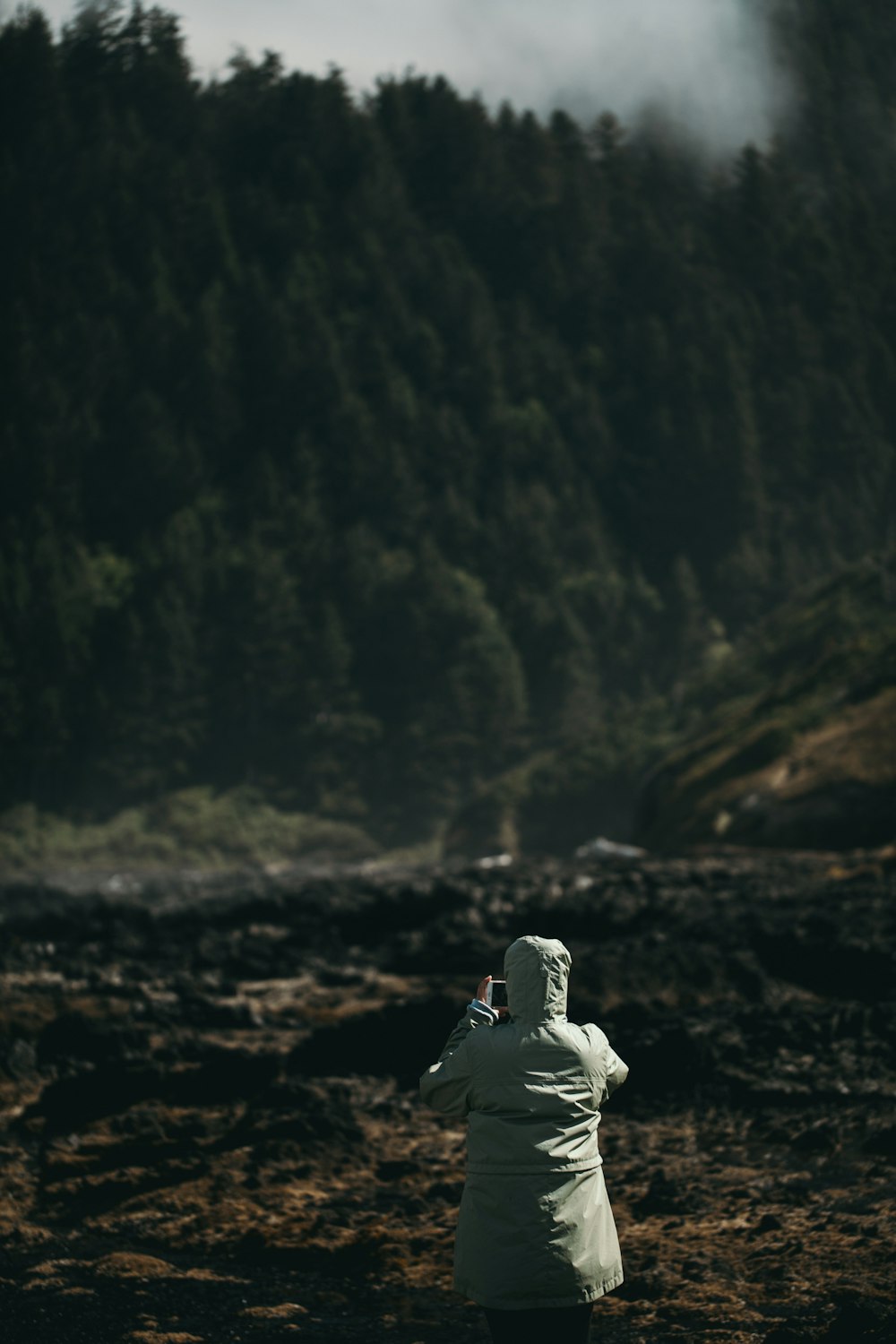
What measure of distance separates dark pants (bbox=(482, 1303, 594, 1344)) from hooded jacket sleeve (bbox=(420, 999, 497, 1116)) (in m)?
0.62

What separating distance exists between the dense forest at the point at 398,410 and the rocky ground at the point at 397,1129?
3374 cm

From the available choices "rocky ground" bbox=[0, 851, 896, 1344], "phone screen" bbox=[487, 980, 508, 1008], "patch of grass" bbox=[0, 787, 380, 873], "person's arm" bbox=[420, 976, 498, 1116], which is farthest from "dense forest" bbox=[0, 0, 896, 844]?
"person's arm" bbox=[420, 976, 498, 1116]

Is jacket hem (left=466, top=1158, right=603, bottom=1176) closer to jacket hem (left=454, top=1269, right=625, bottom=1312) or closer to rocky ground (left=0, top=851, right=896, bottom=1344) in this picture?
jacket hem (left=454, top=1269, right=625, bottom=1312)

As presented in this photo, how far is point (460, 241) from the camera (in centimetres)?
8750

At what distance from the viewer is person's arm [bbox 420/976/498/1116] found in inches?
Result: 203

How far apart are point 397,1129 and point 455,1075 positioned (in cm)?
643

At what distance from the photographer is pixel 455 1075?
5.15 meters

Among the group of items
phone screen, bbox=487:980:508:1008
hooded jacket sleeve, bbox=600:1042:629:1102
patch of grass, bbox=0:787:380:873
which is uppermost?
patch of grass, bbox=0:787:380:873

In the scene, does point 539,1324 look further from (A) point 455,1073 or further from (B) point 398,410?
(B) point 398,410

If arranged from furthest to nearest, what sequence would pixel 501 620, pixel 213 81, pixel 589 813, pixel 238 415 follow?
pixel 213 81
pixel 238 415
pixel 501 620
pixel 589 813

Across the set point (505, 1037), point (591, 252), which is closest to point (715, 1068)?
Answer: point (505, 1037)

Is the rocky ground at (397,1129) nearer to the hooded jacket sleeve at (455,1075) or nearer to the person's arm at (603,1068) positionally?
the person's arm at (603,1068)

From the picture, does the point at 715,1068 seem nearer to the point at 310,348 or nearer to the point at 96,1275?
the point at 96,1275

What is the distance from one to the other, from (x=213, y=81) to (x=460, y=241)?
49.2 feet
